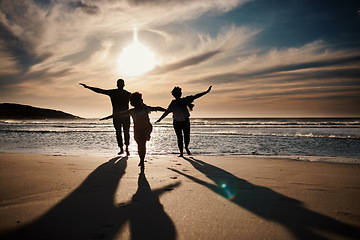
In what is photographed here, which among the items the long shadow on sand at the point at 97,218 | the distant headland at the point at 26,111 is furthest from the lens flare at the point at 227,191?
the distant headland at the point at 26,111

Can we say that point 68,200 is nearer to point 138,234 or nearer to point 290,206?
point 138,234

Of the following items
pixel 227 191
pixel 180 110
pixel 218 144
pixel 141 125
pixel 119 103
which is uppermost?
pixel 119 103

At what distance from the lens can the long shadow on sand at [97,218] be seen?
2041mm

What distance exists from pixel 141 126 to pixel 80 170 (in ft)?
5.35

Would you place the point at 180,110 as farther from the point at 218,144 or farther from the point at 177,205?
the point at 177,205

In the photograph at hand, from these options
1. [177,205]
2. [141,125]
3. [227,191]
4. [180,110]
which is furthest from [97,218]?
[180,110]

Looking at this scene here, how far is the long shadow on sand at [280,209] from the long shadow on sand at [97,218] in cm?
103

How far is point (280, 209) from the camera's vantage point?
268 cm

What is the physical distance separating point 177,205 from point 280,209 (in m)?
1.17

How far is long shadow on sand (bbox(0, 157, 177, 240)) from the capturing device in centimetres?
204

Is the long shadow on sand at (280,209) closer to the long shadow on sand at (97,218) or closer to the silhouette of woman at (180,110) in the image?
the long shadow on sand at (97,218)

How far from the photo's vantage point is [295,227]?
219 cm

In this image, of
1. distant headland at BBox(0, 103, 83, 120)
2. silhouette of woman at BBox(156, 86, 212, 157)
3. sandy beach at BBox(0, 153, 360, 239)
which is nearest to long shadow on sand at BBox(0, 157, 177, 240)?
sandy beach at BBox(0, 153, 360, 239)

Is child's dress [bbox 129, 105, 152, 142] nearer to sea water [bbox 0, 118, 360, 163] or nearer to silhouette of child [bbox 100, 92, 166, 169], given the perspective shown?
silhouette of child [bbox 100, 92, 166, 169]
